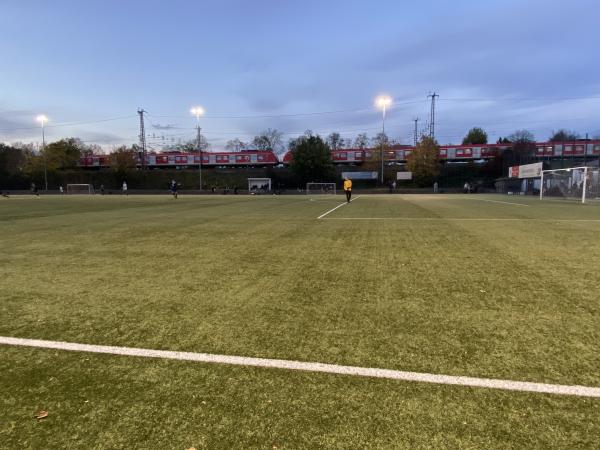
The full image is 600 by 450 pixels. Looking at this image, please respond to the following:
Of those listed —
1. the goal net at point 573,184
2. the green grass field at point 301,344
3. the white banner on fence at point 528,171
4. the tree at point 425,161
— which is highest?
the tree at point 425,161

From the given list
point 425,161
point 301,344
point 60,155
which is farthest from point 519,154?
→ point 60,155

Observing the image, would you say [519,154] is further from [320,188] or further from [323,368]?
[323,368]

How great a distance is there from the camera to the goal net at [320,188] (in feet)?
200

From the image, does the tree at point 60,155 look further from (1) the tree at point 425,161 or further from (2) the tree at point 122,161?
(1) the tree at point 425,161

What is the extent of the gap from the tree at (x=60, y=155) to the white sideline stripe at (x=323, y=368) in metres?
92.2

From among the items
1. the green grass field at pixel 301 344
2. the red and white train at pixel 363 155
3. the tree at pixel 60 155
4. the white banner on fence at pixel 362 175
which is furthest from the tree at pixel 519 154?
the tree at pixel 60 155

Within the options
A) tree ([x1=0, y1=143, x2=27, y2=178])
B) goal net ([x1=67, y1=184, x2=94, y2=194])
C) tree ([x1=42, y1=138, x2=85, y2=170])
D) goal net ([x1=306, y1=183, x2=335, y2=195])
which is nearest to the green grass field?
goal net ([x1=306, y1=183, x2=335, y2=195])

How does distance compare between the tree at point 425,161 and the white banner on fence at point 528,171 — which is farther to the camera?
the tree at point 425,161

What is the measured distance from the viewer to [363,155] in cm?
7488

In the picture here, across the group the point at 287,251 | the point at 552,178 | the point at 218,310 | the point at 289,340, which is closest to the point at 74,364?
the point at 218,310

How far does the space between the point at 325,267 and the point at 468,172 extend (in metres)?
75.5

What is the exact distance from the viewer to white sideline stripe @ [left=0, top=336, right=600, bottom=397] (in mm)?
2557

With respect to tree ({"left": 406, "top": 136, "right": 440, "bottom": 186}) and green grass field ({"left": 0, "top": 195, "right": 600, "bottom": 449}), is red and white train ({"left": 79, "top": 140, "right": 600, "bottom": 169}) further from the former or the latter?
green grass field ({"left": 0, "top": 195, "right": 600, "bottom": 449})

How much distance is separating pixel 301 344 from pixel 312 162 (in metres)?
68.7
